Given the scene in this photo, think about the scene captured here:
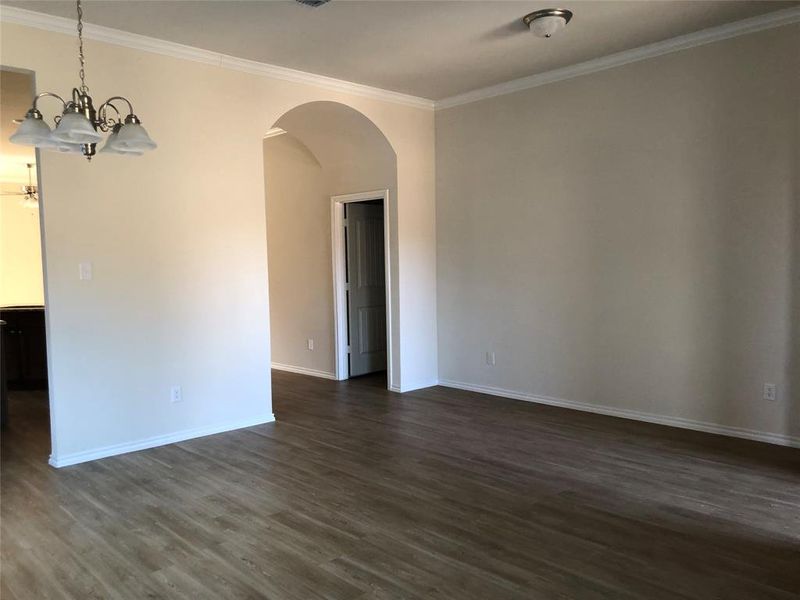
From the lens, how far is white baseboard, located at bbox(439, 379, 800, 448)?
4305 millimetres

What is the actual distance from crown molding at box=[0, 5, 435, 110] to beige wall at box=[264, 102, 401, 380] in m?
0.27

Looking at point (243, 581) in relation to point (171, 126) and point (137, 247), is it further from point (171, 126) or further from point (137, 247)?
point (171, 126)

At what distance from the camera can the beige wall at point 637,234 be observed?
4.25 metres

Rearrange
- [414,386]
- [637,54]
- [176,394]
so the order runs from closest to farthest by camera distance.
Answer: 1. [176,394]
2. [637,54]
3. [414,386]

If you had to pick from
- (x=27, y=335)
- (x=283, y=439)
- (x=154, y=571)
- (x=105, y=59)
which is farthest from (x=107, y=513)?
(x=27, y=335)

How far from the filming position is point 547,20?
3.94 metres

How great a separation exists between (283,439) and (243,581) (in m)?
2.07

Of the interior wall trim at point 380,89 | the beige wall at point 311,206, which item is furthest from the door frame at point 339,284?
the interior wall trim at point 380,89

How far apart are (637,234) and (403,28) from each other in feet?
7.88

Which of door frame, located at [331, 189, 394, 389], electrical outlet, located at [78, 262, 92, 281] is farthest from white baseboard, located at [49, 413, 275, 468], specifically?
door frame, located at [331, 189, 394, 389]

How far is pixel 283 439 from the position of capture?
4.64 meters

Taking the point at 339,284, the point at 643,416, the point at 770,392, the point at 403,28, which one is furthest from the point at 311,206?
the point at 770,392

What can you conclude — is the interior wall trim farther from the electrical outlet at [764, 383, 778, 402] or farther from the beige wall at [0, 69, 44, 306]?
the beige wall at [0, 69, 44, 306]

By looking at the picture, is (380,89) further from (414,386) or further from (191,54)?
(414,386)
